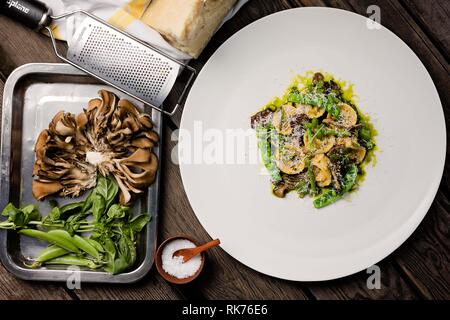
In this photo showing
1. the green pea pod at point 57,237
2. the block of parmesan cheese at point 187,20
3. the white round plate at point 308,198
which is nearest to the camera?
the block of parmesan cheese at point 187,20

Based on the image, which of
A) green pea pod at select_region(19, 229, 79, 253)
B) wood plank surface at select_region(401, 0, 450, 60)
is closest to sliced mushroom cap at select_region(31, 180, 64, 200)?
green pea pod at select_region(19, 229, 79, 253)

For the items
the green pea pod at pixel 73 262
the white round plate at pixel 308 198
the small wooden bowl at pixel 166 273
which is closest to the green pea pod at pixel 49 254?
the green pea pod at pixel 73 262

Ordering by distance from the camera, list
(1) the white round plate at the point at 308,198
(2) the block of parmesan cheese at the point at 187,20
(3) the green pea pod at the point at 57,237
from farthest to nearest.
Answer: (3) the green pea pod at the point at 57,237 < (1) the white round plate at the point at 308,198 < (2) the block of parmesan cheese at the point at 187,20

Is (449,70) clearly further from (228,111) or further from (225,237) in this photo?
(225,237)

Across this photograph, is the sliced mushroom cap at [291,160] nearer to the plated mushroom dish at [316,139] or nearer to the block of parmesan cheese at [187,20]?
the plated mushroom dish at [316,139]

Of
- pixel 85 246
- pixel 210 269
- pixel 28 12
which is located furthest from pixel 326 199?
pixel 28 12

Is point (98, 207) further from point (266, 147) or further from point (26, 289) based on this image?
point (266, 147)
